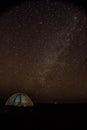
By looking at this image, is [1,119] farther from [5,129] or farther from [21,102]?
[21,102]

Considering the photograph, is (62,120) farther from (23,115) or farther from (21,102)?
(21,102)

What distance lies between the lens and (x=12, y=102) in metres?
3.03

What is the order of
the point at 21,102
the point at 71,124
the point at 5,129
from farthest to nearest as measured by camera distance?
the point at 21,102 → the point at 71,124 → the point at 5,129

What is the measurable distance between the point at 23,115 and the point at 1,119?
4.9 inches

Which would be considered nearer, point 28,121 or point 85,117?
point 28,121

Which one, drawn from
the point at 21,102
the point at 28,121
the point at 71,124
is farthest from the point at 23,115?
the point at 21,102

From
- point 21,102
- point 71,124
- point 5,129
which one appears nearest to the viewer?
point 5,129

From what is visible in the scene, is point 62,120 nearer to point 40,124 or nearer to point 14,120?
point 40,124

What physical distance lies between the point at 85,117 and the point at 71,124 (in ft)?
0.39

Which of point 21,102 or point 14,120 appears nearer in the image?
point 14,120

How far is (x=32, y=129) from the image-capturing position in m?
0.98

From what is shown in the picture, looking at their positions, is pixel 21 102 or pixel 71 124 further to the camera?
pixel 21 102

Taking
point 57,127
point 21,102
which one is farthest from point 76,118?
point 21,102

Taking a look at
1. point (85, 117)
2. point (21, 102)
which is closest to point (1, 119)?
point (85, 117)
